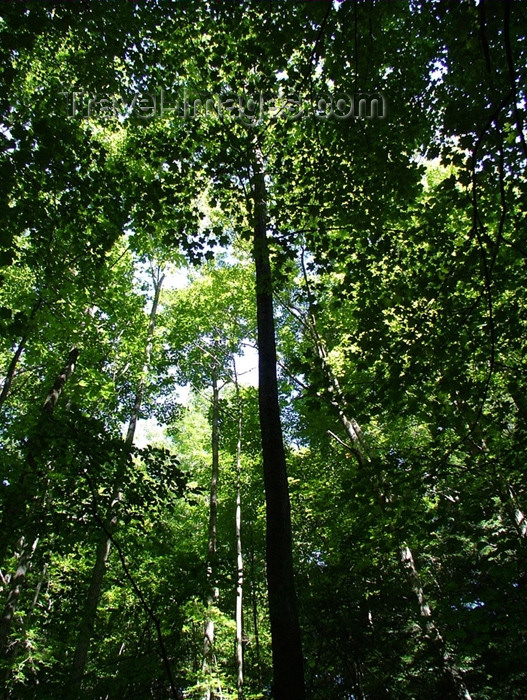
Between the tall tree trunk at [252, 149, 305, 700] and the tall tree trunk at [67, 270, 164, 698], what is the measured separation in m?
1.55

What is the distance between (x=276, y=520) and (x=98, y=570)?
6850 mm

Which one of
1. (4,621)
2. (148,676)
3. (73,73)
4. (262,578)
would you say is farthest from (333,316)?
(4,621)

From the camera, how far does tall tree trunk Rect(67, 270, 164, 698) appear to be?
4.80m

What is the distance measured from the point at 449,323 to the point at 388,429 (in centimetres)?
1039

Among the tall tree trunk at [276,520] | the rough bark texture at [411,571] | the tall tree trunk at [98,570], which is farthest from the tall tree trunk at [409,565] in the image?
the tall tree trunk at [98,570]

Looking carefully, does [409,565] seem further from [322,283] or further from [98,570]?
[98,570]

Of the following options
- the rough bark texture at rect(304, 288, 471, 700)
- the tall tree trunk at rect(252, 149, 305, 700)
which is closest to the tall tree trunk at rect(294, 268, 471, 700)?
the rough bark texture at rect(304, 288, 471, 700)

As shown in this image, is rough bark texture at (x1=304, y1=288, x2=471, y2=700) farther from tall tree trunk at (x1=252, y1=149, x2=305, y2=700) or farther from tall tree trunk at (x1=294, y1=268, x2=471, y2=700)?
tall tree trunk at (x1=252, y1=149, x2=305, y2=700)

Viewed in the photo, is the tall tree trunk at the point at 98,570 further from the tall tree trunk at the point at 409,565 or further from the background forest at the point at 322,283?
the tall tree trunk at the point at 409,565

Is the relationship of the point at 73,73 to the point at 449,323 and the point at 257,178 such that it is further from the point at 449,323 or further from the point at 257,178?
the point at 449,323

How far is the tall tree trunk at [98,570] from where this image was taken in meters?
4.80

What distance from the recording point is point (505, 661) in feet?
11.7

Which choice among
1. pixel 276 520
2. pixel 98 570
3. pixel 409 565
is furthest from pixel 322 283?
pixel 98 570

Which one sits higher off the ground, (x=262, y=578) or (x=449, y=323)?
(x=449, y=323)
